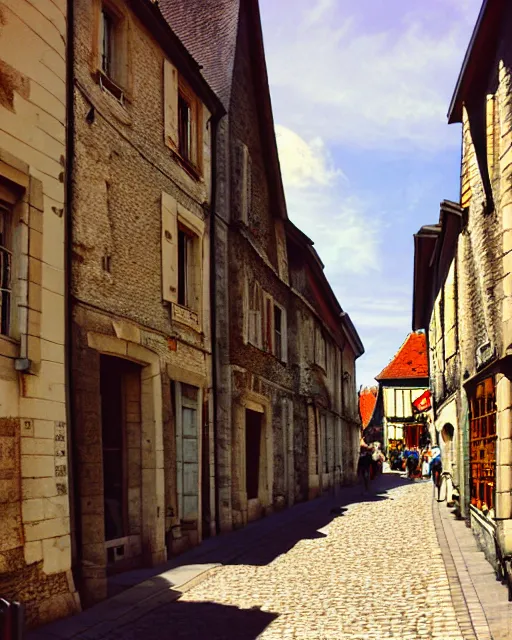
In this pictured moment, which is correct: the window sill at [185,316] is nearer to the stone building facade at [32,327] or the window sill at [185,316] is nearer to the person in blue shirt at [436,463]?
the stone building facade at [32,327]

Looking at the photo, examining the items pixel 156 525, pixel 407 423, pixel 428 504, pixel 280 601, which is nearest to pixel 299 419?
pixel 428 504

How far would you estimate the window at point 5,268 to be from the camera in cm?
815

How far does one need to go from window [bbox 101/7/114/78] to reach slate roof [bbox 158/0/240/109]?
207 inches

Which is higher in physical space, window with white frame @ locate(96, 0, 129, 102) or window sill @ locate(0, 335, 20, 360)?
window with white frame @ locate(96, 0, 129, 102)

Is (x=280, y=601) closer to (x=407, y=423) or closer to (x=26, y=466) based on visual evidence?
(x=26, y=466)

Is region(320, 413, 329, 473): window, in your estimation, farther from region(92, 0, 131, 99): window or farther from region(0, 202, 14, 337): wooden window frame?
region(0, 202, 14, 337): wooden window frame

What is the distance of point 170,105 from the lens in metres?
13.5

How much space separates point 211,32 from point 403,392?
32.8 m

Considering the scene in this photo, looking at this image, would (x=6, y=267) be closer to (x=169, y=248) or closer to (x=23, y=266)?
(x=23, y=266)

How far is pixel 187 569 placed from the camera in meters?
10.9

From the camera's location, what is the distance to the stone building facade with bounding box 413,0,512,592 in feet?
31.6

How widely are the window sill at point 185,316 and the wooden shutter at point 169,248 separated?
167 millimetres

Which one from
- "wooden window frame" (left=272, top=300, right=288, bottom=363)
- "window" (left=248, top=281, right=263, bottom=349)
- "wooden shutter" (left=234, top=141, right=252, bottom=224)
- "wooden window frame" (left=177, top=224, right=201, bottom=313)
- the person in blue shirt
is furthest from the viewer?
the person in blue shirt

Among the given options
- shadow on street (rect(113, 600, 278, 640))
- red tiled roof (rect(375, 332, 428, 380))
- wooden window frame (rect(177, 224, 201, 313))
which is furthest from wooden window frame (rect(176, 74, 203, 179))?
red tiled roof (rect(375, 332, 428, 380))
